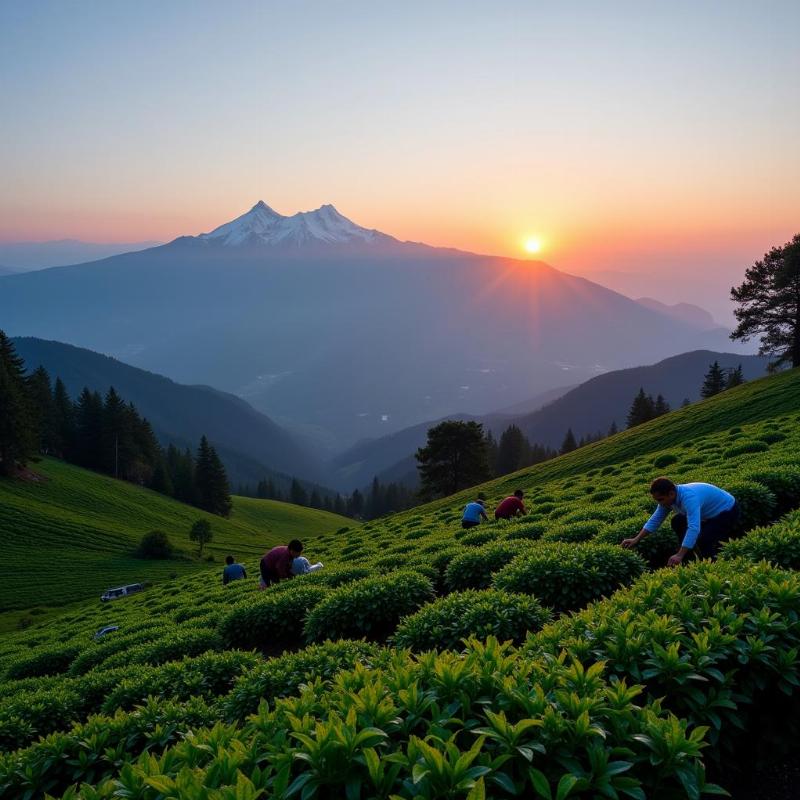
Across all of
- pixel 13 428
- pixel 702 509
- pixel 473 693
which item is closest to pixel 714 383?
pixel 702 509

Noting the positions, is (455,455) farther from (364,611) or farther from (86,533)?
(364,611)

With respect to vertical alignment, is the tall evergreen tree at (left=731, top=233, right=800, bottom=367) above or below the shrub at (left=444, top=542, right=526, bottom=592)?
above

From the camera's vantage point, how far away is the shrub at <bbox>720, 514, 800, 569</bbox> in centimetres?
888

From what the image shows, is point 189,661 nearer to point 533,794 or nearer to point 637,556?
point 533,794

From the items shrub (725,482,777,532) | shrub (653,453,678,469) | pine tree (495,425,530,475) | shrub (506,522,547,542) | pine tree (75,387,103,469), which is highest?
pine tree (75,387,103,469)

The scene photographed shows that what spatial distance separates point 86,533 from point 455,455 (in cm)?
5071

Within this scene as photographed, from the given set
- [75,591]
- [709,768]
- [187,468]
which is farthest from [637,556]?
[187,468]

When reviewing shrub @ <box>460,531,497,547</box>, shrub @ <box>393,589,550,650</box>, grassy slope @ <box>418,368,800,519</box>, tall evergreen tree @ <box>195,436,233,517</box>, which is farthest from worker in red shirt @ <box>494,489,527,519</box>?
tall evergreen tree @ <box>195,436,233,517</box>

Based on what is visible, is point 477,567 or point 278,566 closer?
point 477,567

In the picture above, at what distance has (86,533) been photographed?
68250 millimetres

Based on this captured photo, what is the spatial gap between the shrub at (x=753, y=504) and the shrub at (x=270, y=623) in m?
10.7

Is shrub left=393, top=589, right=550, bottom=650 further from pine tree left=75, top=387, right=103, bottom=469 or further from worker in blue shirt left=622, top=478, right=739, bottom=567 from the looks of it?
pine tree left=75, top=387, right=103, bottom=469

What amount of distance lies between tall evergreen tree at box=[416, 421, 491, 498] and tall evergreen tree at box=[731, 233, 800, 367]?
35311 mm

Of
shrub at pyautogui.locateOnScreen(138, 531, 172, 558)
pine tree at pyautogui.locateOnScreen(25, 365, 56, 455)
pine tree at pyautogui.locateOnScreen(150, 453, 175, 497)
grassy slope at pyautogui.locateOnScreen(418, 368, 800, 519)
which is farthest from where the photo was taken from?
pine tree at pyautogui.locateOnScreen(150, 453, 175, 497)
